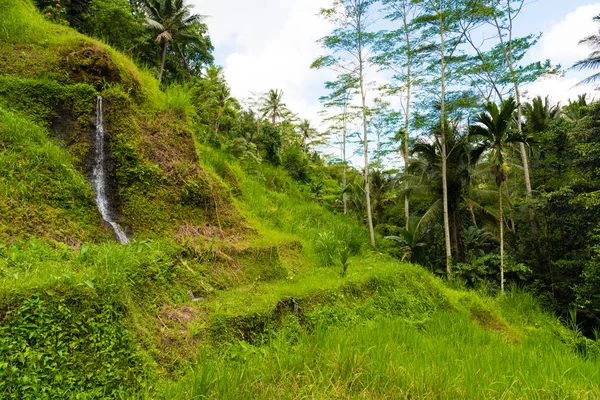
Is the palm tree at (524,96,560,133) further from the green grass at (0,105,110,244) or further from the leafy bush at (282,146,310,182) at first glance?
the green grass at (0,105,110,244)

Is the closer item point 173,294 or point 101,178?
point 173,294

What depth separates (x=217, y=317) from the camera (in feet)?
13.6

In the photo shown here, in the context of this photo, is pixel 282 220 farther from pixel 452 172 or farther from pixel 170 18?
pixel 170 18

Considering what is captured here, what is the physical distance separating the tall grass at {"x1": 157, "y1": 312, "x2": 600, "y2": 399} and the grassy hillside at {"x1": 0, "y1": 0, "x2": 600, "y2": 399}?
0.06ft

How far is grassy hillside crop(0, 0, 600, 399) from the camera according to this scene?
2693mm

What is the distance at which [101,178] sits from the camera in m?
6.18

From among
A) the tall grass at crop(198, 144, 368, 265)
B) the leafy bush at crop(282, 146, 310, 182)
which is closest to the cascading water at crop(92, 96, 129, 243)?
the tall grass at crop(198, 144, 368, 265)

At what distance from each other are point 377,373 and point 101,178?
5.94 meters

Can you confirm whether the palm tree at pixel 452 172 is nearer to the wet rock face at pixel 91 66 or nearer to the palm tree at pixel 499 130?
the palm tree at pixel 499 130

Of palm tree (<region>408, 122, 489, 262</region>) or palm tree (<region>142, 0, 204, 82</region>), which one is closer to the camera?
palm tree (<region>408, 122, 489, 262</region>)

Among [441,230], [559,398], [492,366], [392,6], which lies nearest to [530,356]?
[492,366]

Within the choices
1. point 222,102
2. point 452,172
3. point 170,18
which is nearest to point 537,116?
point 452,172

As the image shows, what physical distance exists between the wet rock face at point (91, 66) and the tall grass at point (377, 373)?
641 cm

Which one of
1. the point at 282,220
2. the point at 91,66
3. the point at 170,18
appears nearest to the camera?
the point at 91,66
